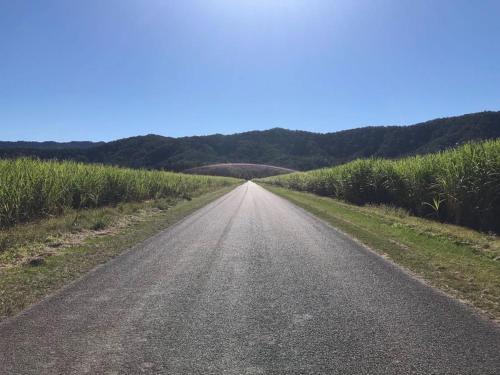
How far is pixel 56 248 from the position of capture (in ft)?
35.3

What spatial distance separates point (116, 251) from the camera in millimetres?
10359

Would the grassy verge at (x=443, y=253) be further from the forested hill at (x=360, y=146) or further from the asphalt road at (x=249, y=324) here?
the forested hill at (x=360, y=146)

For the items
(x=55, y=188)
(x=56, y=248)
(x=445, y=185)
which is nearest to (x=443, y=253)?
(x=445, y=185)

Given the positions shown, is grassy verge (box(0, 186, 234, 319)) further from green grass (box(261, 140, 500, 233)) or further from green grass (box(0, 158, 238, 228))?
green grass (box(261, 140, 500, 233))

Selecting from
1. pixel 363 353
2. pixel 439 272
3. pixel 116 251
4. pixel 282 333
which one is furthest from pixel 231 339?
pixel 116 251

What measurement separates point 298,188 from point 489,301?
1959 inches

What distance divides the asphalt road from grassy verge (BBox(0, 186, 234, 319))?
54cm

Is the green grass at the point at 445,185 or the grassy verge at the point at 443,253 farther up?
the green grass at the point at 445,185

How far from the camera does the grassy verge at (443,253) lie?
22.1 ft

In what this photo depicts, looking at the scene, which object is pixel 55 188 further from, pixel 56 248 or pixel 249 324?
pixel 249 324

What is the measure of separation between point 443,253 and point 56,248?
10.3m

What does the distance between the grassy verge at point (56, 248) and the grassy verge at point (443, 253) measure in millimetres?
6960

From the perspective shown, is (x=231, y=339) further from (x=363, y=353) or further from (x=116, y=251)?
(x=116, y=251)

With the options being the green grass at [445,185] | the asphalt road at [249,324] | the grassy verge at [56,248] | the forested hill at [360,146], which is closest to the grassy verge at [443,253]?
the asphalt road at [249,324]
